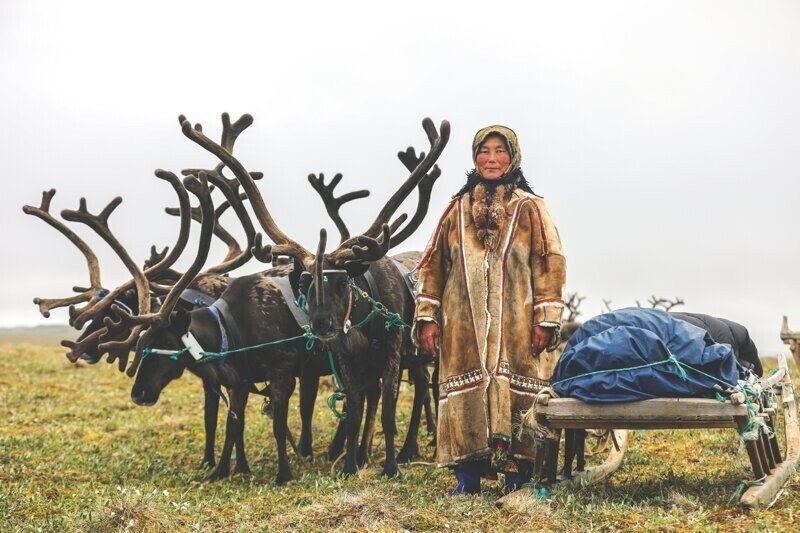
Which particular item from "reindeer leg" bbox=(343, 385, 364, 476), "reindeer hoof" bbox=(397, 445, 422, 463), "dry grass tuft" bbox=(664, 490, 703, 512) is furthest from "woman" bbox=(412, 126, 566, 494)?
"reindeer hoof" bbox=(397, 445, 422, 463)

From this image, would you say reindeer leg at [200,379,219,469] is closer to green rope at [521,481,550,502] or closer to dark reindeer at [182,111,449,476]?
dark reindeer at [182,111,449,476]

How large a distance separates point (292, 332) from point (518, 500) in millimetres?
3706

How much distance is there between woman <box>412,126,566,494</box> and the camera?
6.64 m

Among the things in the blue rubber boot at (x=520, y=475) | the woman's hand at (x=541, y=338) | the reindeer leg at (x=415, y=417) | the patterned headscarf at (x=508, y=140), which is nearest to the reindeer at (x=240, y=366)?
the reindeer leg at (x=415, y=417)

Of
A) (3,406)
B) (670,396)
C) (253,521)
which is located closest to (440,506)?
(253,521)

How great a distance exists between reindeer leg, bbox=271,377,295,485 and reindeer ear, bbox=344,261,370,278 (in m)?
1.36

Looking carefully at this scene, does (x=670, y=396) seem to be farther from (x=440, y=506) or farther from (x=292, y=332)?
(x=292, y=332)

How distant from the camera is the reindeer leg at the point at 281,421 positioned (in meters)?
8.30

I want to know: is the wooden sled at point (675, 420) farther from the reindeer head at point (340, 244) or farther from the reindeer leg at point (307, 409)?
the reindeer leg at point (307, 409)

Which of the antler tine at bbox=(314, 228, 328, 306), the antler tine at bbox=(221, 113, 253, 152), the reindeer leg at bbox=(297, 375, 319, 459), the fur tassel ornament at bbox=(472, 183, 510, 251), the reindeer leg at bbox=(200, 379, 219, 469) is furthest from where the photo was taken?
the reindeer leg at bbox=(297, 375, 319, 459)

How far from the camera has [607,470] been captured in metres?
7.59

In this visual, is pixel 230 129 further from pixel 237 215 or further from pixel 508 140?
pixel 508 140

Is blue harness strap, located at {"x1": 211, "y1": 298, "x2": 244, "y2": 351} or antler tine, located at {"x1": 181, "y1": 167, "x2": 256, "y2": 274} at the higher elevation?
antler tine, located at {"x1": 181, "y1": 167, "x2": 256, "y2": 274}

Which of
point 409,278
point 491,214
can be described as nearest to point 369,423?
point 409,278
